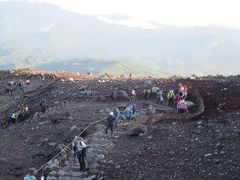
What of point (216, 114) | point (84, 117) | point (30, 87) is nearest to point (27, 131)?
point (84, 117)

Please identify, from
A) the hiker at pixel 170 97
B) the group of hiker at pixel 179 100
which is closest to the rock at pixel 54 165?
the group of hiker at pixel 179 100

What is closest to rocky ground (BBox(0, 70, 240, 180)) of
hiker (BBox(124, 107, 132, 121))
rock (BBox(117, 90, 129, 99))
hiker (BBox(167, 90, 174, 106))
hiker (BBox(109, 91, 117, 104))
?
rock (BBox(117, 90, 129, 99))

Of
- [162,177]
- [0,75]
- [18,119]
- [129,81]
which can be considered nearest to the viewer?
[162,177]

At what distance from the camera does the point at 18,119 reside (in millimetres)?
50500

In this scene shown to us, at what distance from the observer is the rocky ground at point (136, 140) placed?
2892 cm

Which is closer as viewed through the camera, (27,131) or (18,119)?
(27,131)

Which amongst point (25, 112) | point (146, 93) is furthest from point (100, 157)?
point (25, 112)

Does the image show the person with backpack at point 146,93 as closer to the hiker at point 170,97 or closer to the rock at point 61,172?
the hiker at point 170,97

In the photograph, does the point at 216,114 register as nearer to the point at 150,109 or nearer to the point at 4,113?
the point at 150,109

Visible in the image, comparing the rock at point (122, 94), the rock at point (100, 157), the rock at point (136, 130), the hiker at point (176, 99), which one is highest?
the hiker at point (176, 99)

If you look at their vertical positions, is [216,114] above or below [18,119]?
Answer: above

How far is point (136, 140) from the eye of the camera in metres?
34.9

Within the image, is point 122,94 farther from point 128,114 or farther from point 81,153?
point 81,153

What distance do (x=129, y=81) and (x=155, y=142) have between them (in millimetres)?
23764
